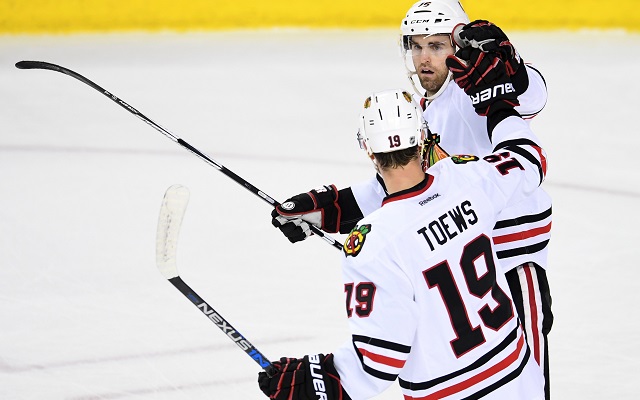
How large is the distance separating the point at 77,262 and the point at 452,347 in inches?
98.9

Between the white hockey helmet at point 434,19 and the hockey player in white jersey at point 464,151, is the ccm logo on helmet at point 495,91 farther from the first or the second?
the white hockey helmet at point 434,19

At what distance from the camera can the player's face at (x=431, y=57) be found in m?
2.72

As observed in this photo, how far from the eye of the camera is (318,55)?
7391 mm

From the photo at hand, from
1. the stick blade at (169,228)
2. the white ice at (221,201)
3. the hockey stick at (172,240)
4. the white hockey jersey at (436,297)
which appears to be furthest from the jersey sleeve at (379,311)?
the white ice at (221,201)

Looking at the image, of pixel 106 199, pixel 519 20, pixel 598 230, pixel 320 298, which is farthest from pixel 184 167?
pixel 519 20

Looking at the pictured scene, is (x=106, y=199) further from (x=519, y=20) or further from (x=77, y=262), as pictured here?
(x=519, y=20)

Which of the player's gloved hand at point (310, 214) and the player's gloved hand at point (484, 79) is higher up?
the player's gloved hand at point (484, 79)

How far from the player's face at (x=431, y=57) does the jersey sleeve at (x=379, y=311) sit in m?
0.90

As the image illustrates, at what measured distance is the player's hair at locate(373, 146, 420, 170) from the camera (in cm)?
204

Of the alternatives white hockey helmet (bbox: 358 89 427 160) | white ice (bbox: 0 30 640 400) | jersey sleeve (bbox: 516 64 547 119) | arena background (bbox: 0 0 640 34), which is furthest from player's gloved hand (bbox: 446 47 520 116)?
arena background (bbox: 0 0 640 34)

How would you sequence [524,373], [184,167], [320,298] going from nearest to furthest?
[524,373] < [320,298] < [184,167]

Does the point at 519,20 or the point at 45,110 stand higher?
the point at 45,110

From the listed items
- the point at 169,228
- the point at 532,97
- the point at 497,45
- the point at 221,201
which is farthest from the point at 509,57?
the point at 221,201

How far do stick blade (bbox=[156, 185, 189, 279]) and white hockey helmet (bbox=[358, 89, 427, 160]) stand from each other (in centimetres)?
40
